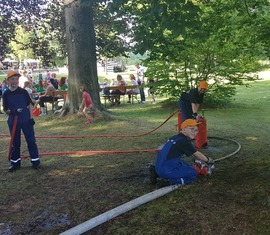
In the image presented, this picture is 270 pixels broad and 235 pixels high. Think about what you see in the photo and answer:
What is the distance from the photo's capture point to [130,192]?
5.05m

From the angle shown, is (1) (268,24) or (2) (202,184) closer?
(2) (202,184)

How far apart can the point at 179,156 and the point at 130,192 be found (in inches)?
33.2

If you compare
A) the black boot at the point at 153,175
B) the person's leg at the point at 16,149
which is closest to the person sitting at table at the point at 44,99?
the person's leg at the point at 16,149

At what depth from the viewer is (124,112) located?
585 inches

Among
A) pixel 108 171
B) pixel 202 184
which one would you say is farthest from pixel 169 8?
pixel 108 171

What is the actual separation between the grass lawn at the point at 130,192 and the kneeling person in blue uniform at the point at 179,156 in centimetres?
18

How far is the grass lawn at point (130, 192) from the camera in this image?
3.97 metres

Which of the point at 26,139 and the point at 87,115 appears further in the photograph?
the point at 87,115

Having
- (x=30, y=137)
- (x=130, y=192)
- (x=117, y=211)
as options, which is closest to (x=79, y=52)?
(x=30, y=137)

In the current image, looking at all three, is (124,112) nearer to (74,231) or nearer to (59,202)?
(59,202)

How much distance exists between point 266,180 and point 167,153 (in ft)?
4.72

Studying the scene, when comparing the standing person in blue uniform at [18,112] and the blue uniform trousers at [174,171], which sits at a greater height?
the standing person in blue uniform at [18,112]

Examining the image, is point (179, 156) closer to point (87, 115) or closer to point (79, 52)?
point (87, 115)

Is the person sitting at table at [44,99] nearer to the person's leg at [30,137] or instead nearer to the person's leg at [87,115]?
the person's leg at [87,115]
